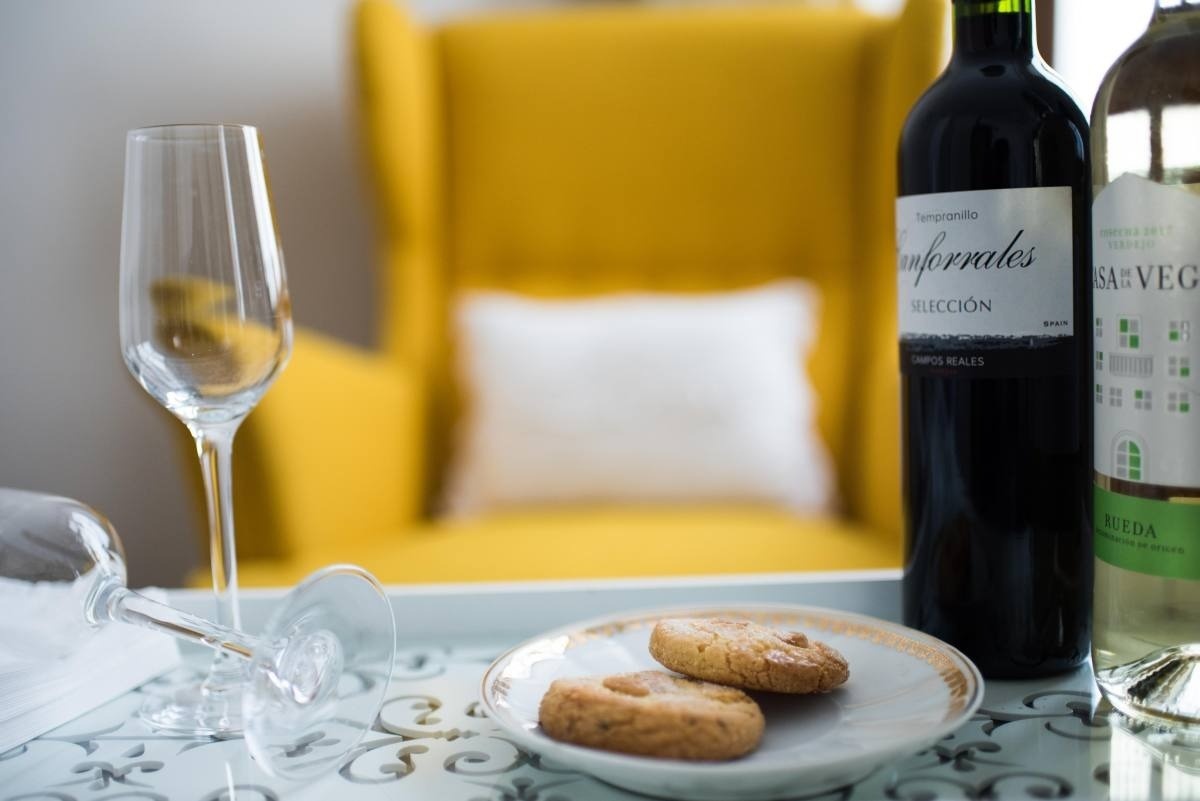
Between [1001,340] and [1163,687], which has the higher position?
[1001,340]

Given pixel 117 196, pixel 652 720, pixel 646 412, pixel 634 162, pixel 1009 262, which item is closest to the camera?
pixel 652 720

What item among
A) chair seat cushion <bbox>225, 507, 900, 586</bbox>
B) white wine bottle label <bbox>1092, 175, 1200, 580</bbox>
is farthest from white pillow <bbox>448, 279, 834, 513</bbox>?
white wine bottle label <bbox>1092, 175, 1200, 580</bbox>

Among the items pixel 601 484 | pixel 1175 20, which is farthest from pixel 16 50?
pixel 1175 20

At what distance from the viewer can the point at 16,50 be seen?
1772 mm

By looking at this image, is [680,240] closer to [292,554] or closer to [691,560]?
[691,560]

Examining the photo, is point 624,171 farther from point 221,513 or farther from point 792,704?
point 792,704

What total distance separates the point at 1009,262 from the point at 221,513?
0.42m

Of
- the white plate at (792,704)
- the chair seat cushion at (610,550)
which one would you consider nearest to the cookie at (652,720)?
the white plate at (792,704)

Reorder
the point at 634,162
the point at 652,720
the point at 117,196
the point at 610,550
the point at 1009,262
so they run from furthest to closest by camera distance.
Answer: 1. the point at 117,196
2. the point at 634,162
3. the point at 610,550
4. the point at 1009,262
5. the point at 652,720

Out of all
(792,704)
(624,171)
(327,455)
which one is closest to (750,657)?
(792,704)

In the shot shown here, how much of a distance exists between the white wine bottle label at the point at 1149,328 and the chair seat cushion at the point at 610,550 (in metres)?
0.71

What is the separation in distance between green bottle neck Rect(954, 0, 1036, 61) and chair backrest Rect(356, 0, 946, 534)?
1.08 meters

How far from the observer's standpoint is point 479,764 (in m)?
0.46

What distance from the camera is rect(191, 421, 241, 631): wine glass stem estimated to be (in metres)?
0.58
